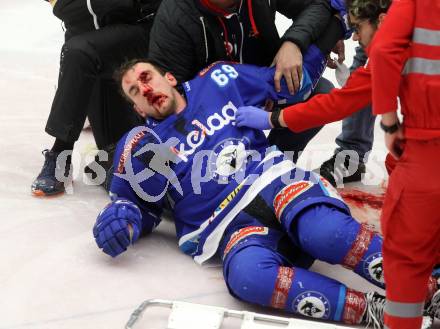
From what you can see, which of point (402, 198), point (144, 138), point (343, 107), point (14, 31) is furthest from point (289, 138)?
point (14, 31)

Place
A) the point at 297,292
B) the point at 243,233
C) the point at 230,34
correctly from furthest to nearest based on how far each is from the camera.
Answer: the point at 230,34 < the point at 243,233 < the point at 297,292

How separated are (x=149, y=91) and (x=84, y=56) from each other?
365 millimetres

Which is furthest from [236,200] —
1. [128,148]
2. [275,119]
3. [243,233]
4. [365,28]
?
[365,28]

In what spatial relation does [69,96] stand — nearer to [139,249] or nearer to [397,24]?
[139,249]

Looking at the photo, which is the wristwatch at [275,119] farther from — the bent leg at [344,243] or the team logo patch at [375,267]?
the team logo patch at [375,267]

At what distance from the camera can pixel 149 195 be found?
1723 millimetres

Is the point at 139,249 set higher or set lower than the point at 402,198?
lower

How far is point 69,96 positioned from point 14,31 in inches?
90.6

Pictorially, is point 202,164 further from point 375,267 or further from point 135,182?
point 375,267

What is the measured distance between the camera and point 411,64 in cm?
112

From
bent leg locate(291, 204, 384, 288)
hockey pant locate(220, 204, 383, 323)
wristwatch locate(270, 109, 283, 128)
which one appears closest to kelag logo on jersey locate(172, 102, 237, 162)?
wristwatch locate(270, 109, 283, 128)

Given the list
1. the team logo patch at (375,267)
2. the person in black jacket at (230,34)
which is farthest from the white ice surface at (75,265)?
the person in black jacket at (230,34)

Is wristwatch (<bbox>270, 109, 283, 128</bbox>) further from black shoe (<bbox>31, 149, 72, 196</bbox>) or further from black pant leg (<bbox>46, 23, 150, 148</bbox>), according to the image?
black shoe (<bbox>31, 149, 72, 196</bbox>)

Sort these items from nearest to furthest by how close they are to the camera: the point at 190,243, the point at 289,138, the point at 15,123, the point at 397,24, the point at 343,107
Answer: the point at 397,24, the point at 343,107, the point at 190,243, the point at 289,138, the point at 15,123
